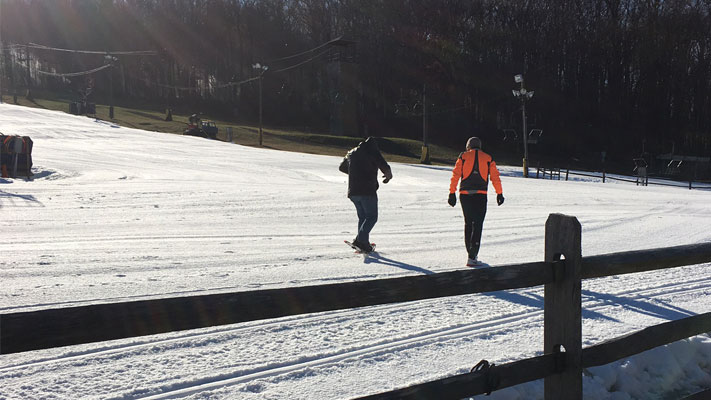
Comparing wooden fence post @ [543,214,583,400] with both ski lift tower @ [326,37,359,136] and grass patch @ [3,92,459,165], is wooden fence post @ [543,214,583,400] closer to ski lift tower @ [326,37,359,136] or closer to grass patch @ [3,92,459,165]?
grass patch @ [3,92,459,165]

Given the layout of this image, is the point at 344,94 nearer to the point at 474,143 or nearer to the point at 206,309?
the point at 474,143

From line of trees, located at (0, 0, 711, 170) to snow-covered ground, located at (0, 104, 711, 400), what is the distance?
44.2 metres

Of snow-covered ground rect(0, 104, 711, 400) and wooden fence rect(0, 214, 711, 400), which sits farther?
snow-covered ground rect(0, 104, 711, 400)

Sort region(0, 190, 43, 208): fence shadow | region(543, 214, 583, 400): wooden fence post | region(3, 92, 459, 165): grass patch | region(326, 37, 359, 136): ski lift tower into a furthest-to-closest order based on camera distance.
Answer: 1. region(326, 37, 359, 136): ski lift tower
2. region(3, 92, 459, 165): grass patch
3. region(0, 190, 43, 208): fence shadow
4. region(543, 214, 583, 400): wooden fence post

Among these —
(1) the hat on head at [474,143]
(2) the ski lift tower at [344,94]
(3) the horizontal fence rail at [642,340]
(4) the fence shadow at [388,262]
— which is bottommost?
(4) the fence shadow at [388,262]

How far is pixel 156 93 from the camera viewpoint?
76.6 metres

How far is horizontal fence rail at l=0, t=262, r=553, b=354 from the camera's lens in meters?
1.86

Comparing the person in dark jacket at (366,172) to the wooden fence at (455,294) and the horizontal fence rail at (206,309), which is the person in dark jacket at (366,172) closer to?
the wooden fence at (455,294)

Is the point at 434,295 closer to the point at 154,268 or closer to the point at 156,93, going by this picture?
the point at 154,268

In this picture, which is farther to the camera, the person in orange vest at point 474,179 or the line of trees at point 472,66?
the line of trees at point 472,66

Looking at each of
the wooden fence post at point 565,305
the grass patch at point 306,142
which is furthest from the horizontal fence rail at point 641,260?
the grass patch at point 306,142

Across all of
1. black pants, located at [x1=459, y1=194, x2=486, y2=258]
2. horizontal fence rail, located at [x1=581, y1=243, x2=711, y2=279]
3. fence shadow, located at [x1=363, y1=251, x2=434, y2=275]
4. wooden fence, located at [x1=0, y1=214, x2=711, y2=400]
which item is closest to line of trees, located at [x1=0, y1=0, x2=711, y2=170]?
fence shadow, located at [x1=363, y1=251, x2=434, y2=275]

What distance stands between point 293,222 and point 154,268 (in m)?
5.06

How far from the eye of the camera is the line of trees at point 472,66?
2397 inches
